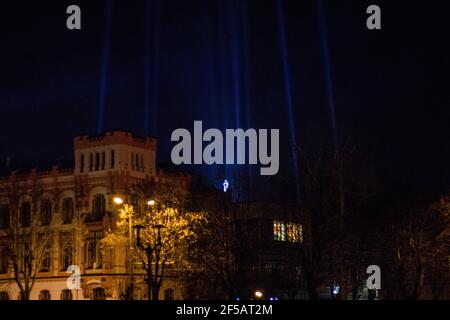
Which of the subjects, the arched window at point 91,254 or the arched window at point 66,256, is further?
the arched window at point 66,256

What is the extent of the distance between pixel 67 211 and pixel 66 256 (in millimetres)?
4485

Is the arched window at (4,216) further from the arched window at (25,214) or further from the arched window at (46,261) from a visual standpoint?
the arched window at (46,261)

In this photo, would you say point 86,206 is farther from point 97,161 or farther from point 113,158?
point 113,158

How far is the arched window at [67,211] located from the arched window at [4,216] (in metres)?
6.33

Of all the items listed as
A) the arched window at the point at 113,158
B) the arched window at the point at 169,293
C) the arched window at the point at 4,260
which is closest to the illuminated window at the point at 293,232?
the arched window at the point at 169,293

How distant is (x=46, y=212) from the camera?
94.1 meters

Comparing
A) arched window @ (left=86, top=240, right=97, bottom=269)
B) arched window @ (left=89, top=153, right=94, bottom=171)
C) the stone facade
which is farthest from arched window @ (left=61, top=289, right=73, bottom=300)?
arched window @ (left=89, top=153, right=94, bottom=171)

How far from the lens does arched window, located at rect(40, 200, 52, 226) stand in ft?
307

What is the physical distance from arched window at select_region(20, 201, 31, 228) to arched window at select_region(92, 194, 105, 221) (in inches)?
302

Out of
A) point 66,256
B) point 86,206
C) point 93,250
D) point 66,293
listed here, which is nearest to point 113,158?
point 86,206

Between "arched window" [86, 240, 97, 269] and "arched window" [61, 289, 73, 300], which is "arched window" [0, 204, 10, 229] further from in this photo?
"arched window" [86, 240, 97, 269]

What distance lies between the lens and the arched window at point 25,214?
9412 cm

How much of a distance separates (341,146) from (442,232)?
35.7 ft
